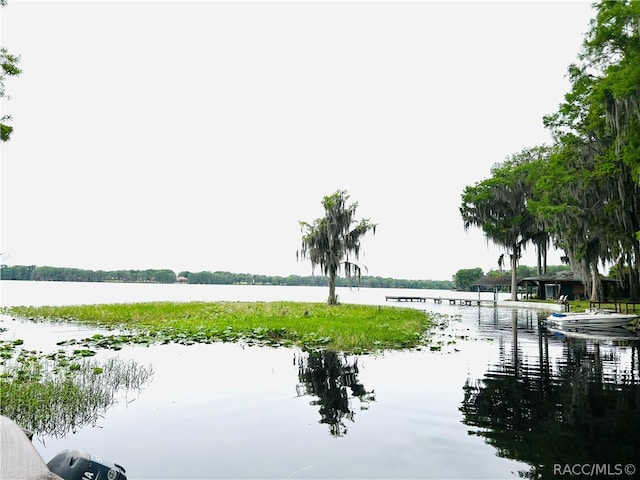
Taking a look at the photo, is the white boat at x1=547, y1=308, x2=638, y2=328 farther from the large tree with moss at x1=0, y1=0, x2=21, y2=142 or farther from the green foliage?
the green foliage

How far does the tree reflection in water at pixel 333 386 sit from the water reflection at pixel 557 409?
7.11ft

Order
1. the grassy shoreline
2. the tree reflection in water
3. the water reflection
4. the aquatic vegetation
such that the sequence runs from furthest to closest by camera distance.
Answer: the grassy shoreline
the tree reflection in water
the aquatic vegetation
the water reflection

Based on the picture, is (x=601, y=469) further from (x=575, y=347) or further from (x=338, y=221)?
(x=338, y=221)

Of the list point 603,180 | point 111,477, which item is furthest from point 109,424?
point 603,180

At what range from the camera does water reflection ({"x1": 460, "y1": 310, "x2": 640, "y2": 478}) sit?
18.8 feet

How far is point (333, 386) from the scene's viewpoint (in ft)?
31.5

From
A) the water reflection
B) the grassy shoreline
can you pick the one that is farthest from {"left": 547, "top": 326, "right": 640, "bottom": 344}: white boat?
the grassy shoreline

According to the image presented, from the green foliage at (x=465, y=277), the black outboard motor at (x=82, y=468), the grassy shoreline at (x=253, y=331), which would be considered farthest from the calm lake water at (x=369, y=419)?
the green foliage at (x=465, y=277)

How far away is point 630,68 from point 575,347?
12771 mm

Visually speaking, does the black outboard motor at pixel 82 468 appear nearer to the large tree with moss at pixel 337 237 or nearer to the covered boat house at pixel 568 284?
the large tree with moss at pixel 337 237

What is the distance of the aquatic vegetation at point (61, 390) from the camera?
269 inches

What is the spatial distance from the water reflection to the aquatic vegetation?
270 inches

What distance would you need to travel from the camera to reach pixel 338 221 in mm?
34062

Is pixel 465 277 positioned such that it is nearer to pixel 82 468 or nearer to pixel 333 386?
pixel 333 386
